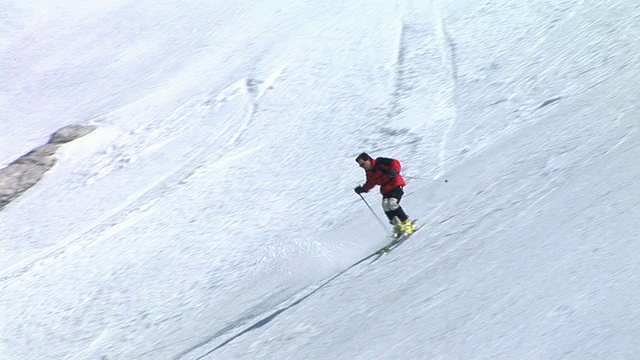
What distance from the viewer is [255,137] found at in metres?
19.4

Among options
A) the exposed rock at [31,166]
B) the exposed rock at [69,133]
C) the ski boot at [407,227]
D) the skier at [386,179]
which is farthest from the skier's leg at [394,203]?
the exposed rock at [69,133]

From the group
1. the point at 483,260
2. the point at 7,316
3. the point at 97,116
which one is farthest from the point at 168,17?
the point at 483,260

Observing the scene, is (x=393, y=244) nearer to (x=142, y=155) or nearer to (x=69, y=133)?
(x=142, y=155)

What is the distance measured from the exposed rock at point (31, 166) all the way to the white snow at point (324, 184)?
35 centimetres

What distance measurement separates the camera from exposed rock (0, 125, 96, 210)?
64.4 feet

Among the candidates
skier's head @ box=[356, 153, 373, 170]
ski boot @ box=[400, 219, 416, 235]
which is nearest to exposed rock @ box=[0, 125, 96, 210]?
ski boot @ box=[400, 219, 416, 235]

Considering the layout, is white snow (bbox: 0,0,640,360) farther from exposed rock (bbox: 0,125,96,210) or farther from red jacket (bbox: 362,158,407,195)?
red jacket (bbox: 362,158,407,195)

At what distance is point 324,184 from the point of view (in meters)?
16.5

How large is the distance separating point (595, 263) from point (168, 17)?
66.6ft

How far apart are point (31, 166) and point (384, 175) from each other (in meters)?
11.5

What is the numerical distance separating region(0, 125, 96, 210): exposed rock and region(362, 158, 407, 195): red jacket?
10519 mm

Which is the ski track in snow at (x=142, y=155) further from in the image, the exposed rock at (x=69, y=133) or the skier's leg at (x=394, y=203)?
the skier's leg at (x=394, y=203)

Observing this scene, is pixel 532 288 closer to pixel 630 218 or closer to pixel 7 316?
pixel 630 218

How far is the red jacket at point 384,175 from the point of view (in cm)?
1173
